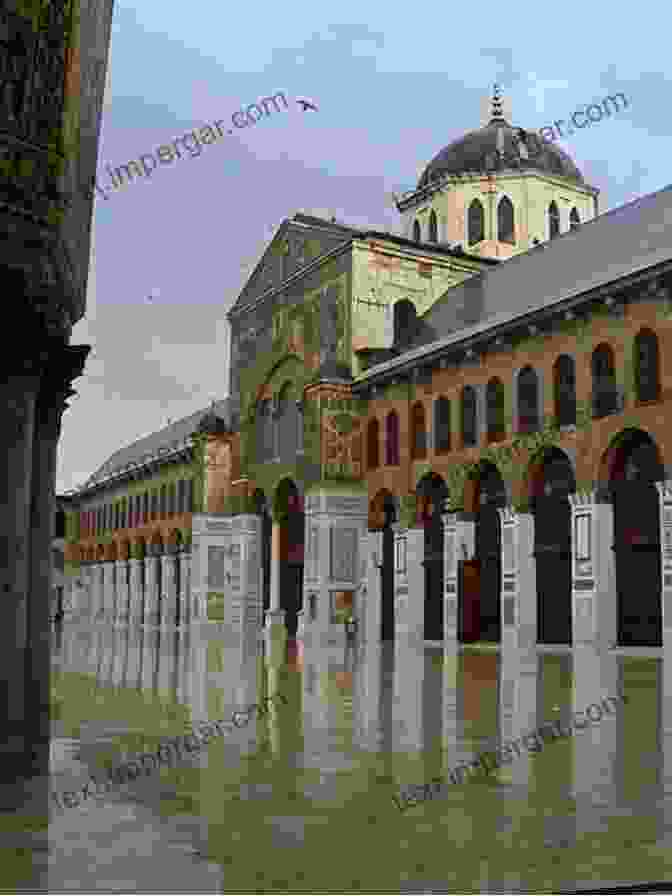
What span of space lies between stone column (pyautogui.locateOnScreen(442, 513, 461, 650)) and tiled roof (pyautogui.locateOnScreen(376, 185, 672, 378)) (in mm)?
5842

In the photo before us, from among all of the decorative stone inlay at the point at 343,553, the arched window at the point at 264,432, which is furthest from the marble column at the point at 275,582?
the decorative stone inlay at the point at 343,553

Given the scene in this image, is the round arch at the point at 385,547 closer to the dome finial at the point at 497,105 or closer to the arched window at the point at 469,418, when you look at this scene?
the arched window at the point at 469,418

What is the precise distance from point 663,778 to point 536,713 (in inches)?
186

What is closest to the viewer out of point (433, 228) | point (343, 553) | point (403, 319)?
point (343, 553)

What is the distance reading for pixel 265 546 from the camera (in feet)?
152

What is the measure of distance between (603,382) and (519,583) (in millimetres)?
6263

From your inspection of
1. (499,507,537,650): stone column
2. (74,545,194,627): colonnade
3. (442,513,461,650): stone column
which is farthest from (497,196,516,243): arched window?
(74,545,194,627): colonnade

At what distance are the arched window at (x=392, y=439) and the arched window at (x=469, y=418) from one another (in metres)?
4.09

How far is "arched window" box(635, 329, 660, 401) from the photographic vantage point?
26.3m

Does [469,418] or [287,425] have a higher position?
[287,425]

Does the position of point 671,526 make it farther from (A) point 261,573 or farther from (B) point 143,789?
(A) point 261,573

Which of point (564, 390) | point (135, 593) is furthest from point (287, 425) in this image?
point (135, 593)

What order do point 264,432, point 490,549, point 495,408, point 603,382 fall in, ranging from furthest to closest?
point 264,432 < point 490,549 < point 495,408 < point 603,382

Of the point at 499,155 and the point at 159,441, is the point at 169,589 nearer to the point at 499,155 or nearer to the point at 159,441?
the point at 159,441
